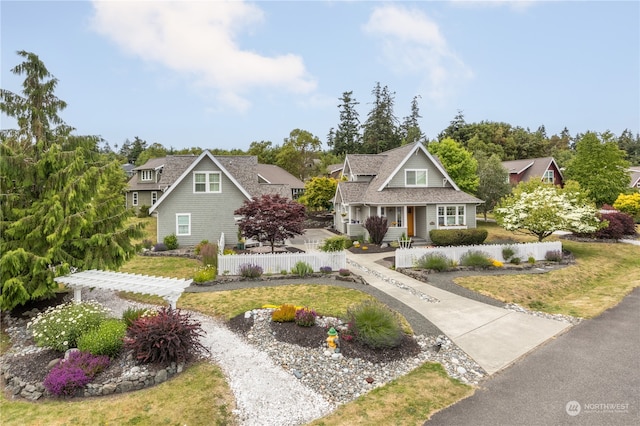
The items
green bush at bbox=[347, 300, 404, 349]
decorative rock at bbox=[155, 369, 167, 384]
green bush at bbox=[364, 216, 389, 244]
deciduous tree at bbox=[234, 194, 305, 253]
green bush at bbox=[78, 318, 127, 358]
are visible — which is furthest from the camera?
green bush at bbox=[364, 216, 389, 244]

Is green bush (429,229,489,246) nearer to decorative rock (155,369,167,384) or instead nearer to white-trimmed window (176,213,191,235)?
white-trimmed window (176,213,191,235)

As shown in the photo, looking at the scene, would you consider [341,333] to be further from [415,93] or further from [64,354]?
[415,93]

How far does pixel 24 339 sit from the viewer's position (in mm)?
10695

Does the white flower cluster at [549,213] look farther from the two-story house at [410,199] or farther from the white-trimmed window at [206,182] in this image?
the white-trimmed window at [206,182]

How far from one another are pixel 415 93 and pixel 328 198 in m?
51.4

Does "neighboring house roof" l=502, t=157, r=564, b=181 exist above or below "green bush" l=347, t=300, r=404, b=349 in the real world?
above

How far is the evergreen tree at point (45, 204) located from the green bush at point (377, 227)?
645 inches

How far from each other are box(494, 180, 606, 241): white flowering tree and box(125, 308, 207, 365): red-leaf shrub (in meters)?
22.0

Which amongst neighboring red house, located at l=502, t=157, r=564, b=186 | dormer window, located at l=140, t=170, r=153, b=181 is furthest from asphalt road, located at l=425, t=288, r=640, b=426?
dormer window, located at l=140, t=170, r=153, b=181

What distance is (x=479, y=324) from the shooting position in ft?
38.8


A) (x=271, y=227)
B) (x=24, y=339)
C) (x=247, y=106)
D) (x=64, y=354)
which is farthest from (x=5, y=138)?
(x=247, y=106)

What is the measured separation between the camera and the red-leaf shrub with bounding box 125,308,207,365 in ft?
28.0

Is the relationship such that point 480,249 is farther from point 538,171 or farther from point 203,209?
point 538,171

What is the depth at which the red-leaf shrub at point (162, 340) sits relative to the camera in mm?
8541
